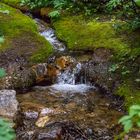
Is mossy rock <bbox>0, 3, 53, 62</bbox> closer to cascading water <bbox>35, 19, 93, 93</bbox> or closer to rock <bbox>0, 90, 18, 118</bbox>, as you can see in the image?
cascading water <bbox>35, 19, 93, 93</bbox>

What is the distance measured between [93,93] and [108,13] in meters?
3.89

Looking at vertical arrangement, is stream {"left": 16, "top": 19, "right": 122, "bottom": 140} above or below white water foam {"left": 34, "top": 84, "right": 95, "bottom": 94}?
below

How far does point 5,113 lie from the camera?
6344 mm

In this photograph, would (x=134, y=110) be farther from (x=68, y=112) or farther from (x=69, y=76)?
(x=69, y=76)

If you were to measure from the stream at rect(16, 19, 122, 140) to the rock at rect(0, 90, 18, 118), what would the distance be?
16cm

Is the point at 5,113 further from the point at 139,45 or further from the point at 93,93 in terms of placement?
the point at 139,45

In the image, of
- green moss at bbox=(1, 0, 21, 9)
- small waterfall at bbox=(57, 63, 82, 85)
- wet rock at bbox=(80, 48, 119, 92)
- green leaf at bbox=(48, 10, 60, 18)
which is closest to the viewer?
wet rock at bbox=(80, 48, 119, 92)

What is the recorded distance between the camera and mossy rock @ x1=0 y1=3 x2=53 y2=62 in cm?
902

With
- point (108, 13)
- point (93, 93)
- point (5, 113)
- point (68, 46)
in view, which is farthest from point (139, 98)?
point (108, 13)

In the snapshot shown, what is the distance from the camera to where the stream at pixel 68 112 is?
606cm

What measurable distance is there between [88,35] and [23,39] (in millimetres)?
1677

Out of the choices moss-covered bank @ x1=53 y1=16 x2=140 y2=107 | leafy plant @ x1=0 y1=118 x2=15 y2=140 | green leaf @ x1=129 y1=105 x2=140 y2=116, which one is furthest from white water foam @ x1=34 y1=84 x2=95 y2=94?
leafy plant @ x1=0 y1=118 x2=15 y2=140

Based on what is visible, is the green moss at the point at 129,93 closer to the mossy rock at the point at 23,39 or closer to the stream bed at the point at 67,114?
the stream bed at the point at 67,114

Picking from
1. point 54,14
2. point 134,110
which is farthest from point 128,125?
point 54,14
